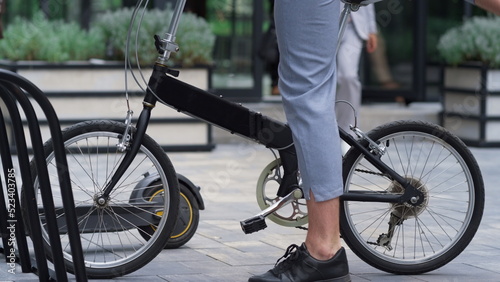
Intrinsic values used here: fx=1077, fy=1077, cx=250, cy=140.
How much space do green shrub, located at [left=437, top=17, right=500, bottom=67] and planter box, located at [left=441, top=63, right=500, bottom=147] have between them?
9 centimetres

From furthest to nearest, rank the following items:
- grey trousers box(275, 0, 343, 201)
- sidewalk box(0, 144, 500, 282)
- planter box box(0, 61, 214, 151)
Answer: planter box box(0, 61, 214, 151) → sidewalk box(0, 144, 500, 282) → grey trousers box(275, 0, 343, 201)

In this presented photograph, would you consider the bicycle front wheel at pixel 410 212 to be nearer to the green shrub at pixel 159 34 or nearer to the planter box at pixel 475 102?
the green shrub at pixel 159 34

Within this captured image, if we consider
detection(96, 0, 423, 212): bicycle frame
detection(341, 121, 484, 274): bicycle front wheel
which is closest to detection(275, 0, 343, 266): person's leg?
detection(96, 0, 423, 212): bicycle frame

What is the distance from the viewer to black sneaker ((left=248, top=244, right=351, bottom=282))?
3.84 metres

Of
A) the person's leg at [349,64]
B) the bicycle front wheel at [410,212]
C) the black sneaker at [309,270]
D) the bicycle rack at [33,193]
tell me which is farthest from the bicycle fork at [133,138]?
the person's leg at [349,64]

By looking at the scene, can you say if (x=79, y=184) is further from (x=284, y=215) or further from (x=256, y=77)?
(x=256, y=77)

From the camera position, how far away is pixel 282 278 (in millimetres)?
3881

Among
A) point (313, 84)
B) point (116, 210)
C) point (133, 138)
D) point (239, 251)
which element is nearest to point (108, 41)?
point (239, 251)

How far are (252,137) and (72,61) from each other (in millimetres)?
5016

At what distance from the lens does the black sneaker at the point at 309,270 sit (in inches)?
151

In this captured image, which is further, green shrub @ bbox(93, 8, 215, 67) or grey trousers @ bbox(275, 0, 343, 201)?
green shrub @ bbox(93, 8, 215, 67)

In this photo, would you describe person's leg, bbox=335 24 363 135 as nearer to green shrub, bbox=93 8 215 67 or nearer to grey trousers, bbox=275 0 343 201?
green shrub, bbox=93 8 215 67

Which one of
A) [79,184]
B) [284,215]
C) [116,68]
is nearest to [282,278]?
[284,215]

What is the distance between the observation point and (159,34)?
28.8 feet
